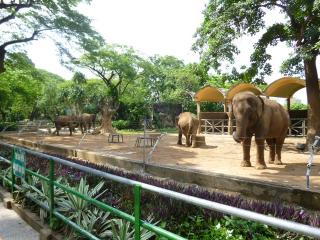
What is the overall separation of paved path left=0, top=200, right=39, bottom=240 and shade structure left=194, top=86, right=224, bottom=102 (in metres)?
19.6

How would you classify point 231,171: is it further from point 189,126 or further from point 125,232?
point 189,126

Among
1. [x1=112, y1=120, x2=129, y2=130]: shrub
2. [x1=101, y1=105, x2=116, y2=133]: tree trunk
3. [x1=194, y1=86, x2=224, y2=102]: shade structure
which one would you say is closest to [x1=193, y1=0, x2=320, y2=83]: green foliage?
[x1=194, y1=86, x2=224, y2=102]: shade structure

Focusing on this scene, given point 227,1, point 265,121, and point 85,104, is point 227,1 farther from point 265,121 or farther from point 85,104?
point 85,104

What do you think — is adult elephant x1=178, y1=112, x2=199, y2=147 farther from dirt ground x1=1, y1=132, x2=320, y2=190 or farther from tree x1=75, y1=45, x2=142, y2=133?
tree x1=75, y1=45, x2=142, y2=133

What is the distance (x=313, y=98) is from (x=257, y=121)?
6499mm

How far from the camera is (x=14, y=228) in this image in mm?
5637

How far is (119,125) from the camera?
34.8 m

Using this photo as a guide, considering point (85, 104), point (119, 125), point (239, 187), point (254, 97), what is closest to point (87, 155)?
point (254, 97)

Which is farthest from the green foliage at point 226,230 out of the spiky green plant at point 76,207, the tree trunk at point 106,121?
the tree trunk at point 106,121

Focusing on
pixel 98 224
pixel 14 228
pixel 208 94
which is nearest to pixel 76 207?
pixel 98 224

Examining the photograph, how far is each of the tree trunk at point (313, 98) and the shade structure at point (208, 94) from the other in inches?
366

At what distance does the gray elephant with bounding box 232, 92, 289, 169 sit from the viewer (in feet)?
32.1

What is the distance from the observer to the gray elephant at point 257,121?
9789 millimetres

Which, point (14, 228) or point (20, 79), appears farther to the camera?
point (20, 79)
